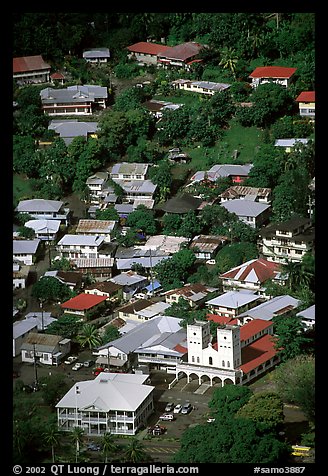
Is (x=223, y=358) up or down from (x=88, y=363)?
up

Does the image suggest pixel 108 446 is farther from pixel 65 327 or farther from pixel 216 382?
pixel 65 327

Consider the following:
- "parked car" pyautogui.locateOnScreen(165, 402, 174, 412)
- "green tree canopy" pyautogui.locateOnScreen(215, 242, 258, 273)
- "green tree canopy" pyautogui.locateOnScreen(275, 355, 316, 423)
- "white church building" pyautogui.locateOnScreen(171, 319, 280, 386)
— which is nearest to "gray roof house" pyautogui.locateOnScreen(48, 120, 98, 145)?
"green tree canopy" pyautogui.locateOnScreen(215, 242, 258, 273)

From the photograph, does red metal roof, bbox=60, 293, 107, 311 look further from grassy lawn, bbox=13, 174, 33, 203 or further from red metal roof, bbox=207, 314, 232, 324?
grassy lawn, bbox=13, 174, 33, 203

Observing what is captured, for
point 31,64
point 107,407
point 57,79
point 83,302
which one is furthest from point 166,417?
point 31,64

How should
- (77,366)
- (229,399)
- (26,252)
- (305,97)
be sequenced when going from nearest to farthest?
(229,399) < (77,366) < (26,252) < (305,97)

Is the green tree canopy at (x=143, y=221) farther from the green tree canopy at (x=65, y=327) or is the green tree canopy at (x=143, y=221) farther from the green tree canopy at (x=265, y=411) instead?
the green tree canopy at (x=265, y=411)

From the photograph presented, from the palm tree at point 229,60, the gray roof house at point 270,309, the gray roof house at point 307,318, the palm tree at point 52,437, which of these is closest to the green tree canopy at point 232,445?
the palm tree at point 52,437
